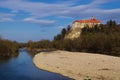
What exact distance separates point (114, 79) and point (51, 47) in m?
162

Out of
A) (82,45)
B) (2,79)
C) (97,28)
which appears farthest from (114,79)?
(97,28)

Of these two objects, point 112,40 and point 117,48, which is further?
point 112,40

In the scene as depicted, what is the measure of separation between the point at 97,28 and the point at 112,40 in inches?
2412

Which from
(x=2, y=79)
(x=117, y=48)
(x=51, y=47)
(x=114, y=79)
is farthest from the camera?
(x=51, y=47)

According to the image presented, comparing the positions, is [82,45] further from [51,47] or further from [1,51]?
[51,47]

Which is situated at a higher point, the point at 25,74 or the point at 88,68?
the point at 88,68

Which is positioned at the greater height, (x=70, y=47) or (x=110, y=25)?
(x=110, y=25)

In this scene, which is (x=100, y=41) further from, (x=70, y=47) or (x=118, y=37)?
(x=70, y=47)

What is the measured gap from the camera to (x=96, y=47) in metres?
114

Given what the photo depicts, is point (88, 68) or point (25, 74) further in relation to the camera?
point (88, 68)

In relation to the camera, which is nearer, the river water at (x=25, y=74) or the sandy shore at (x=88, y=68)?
the sandy shore at (x=88, y=68)

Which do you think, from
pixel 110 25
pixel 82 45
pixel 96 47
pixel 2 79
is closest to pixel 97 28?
pixel 110 25

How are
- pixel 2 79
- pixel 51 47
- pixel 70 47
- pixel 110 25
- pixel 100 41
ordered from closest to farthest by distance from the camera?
pixel 2 79 < pixel 100 41 < pixel 70 47 < pixel 110 25 < pixel 51 47

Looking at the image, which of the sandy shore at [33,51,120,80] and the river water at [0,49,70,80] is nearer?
the sandy shore at [33,51,120,80]
